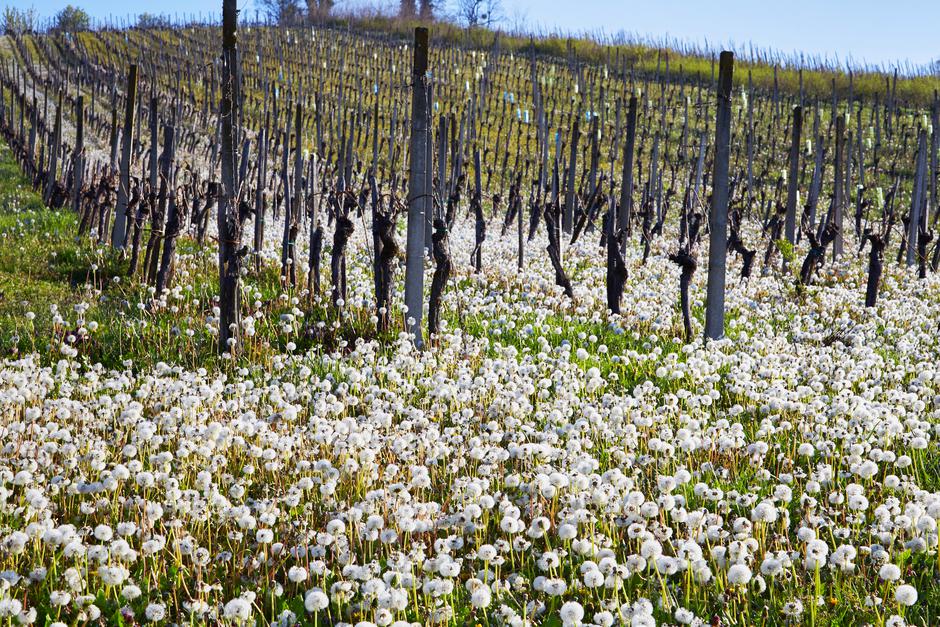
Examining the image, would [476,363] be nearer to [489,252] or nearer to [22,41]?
[489,252]

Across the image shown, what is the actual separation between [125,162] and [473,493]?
39.7 feet

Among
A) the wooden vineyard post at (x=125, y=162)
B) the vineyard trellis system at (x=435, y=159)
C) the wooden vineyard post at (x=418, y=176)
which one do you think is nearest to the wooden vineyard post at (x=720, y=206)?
the vineyard trellis system at (x=435, y=159)

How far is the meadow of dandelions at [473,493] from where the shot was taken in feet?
13.8

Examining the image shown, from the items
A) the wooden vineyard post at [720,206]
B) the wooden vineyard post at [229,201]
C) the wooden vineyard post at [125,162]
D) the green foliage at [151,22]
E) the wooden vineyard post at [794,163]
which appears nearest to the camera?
the wooden vineyard post at [229,201]

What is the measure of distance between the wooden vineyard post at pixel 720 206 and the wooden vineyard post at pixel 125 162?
32.8 ft

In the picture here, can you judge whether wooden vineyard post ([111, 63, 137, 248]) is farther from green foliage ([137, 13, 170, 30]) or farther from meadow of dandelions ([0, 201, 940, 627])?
green foliage ([137, 13, 170, 30])

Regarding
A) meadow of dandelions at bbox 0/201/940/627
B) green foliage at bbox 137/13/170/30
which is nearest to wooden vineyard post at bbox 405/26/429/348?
meadow of dandelions at bbox 0/201/940/627

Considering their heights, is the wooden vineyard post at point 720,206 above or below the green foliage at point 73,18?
below

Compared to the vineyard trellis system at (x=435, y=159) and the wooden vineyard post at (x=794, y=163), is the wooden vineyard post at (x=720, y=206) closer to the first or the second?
the vineyard trellis system at (x=435, y=159)

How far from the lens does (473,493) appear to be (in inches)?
204

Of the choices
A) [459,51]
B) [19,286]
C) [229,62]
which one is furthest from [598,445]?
[459,51]

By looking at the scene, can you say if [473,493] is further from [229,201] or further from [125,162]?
[125,162]

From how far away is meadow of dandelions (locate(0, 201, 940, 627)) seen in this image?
4215mm

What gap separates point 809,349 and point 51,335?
9.80 metres
